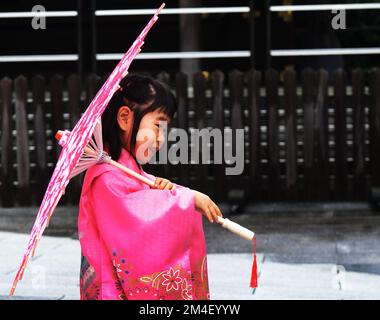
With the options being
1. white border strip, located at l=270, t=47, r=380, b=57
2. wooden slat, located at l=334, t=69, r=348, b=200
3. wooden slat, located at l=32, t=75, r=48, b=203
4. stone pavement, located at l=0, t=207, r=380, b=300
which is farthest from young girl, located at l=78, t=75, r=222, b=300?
white border strip, located at l=270, t=47, r=380, b=57

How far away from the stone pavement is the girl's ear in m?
2.84

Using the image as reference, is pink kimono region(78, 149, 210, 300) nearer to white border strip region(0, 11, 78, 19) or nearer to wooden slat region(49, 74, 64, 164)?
wooden slat region(49, 74, 64, 164)

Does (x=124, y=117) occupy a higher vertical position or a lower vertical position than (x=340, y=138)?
higher

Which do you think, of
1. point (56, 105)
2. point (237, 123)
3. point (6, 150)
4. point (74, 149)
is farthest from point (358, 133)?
point (74, 149)

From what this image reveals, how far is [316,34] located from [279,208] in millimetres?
2736

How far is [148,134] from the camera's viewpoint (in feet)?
13.9

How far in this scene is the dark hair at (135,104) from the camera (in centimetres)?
426

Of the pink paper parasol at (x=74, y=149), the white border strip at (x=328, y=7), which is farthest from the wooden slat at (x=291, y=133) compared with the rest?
the pink paper parasol at (x=74, y=149)

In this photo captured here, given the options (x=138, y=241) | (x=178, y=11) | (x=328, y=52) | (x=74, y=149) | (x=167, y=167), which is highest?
(x=178, y=11)

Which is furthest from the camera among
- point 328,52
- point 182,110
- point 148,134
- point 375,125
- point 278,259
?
point 328,52

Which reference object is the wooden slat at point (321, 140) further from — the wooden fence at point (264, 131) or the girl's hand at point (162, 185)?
the girl's hand at point (162, 185)

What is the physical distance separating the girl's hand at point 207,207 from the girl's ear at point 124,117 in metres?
0.44

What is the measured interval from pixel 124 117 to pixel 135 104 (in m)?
0.07

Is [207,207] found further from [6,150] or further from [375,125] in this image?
[6,150]
